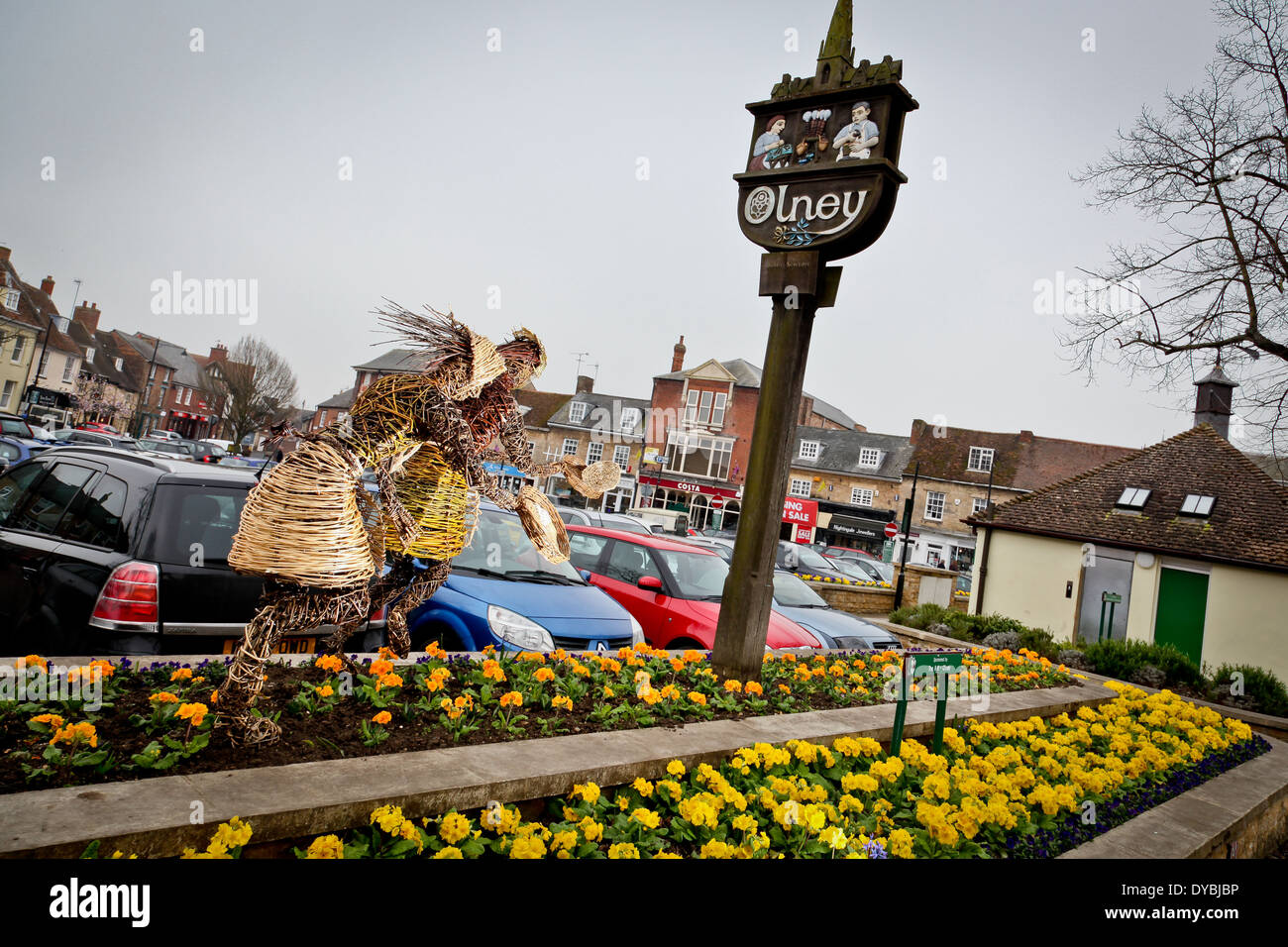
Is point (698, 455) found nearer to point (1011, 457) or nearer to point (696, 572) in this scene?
point (1011, 457)

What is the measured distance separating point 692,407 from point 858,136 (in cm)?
4117

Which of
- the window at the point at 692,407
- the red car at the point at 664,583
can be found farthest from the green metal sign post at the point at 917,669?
the window at the point at 692,407

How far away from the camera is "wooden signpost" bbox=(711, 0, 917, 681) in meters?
5.30

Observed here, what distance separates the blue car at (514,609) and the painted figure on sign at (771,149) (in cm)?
366

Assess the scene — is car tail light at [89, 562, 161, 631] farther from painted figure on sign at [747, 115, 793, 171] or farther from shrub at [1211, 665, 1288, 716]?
shrub at [1211, 665, 1288, 716]

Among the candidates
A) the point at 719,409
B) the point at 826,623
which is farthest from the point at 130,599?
the point at 719,409

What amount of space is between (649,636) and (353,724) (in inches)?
179

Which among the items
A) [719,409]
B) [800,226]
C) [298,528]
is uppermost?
[719,409]

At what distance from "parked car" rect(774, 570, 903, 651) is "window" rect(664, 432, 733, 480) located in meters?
35.7

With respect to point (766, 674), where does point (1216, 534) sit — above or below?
above

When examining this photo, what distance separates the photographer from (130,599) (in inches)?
A: 153

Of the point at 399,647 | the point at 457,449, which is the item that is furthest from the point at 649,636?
the point at 457,449
